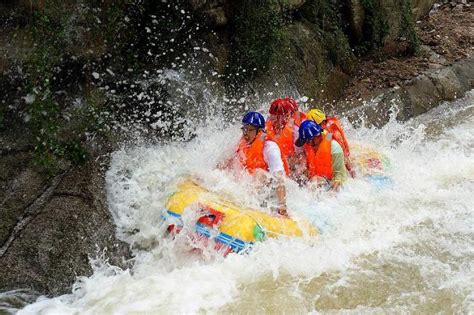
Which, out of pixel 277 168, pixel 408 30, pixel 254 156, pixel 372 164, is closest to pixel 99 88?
pixel 254 156

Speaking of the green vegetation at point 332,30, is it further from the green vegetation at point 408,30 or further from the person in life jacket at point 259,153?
the person in life jacket at point 259,153

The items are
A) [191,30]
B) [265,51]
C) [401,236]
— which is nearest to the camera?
[401,236]

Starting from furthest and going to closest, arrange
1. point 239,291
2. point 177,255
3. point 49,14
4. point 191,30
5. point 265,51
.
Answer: point 265,51 → point 191,30 → point 49,14 → point 177,255 → point 239,291

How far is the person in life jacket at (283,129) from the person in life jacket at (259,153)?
0.36 meters

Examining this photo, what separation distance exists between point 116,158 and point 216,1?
8.93 ft

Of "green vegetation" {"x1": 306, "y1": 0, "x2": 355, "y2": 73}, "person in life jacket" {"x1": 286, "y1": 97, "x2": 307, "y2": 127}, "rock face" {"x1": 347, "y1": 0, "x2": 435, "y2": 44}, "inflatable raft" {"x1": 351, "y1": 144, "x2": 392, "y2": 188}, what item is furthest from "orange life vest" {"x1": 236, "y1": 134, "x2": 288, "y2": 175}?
"rock face" {"x1": 347, "y1": 0, "x2": 435, "y2": 44}

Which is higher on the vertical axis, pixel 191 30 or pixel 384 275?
pixel 191 30

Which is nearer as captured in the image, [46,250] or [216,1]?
[46,250]

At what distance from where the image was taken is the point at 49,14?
5941mm

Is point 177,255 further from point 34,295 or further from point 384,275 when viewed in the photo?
point 384,275

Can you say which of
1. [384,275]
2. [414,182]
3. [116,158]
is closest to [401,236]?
[384,275]

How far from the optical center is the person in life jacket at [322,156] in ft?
19.1

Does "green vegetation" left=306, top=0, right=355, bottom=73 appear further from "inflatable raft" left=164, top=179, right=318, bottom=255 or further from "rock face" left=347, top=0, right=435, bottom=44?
"inflatable raft" left=164, top=179, right=318, bottom=255

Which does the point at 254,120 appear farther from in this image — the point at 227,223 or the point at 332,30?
the point at 332,30
